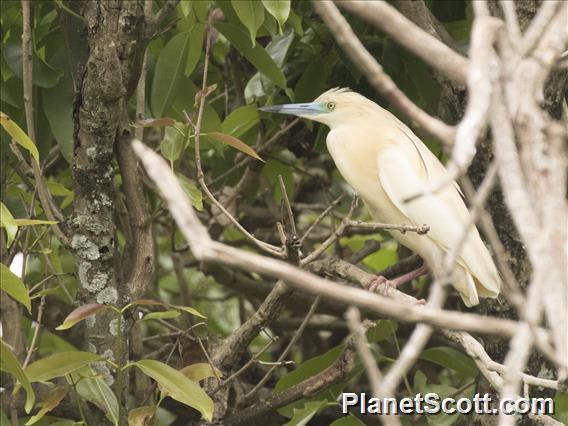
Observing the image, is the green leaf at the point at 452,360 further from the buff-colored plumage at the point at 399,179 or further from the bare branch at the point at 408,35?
the bare branch at the point at 408,35

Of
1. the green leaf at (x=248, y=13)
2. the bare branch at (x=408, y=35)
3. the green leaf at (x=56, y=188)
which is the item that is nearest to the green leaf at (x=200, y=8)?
the green leaf at (x=248, y=13)

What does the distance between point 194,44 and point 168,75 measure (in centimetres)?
16

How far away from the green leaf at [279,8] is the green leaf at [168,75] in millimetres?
448

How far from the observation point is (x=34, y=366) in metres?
2.12

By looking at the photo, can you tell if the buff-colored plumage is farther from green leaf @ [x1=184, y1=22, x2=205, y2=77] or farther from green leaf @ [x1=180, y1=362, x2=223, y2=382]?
green leaf @ [x1=180, y1=362, x2=223, y2=382]

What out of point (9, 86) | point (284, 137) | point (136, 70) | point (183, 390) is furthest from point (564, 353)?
point (284, 137)

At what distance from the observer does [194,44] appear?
3.05 m

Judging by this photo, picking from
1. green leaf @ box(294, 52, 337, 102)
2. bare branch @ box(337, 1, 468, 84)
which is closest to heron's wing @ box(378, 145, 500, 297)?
green leaf @ box(294, 52, 337, 102)

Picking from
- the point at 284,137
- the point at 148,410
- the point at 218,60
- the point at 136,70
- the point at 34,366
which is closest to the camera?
the point at 34,366

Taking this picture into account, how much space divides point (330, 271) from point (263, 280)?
1429 millimetres

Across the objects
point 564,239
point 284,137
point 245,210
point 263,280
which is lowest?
point 263,280

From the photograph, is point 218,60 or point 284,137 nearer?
point 284,137

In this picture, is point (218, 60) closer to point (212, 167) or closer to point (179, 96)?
point (212, 167)

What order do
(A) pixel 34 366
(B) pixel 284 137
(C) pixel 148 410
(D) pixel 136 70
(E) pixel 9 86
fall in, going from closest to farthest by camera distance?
(A) pixel 34 366
(C) pixel 148 410
(D) pixel 136 70
(E) pixel 9 86
(B) pixel 284 137
